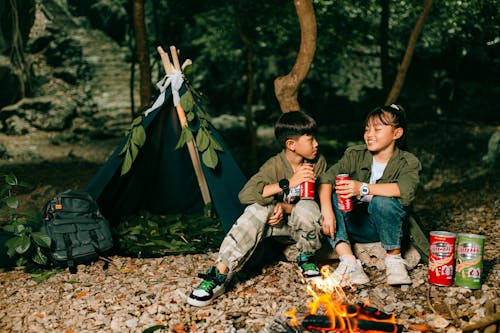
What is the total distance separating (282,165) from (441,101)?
8.29m

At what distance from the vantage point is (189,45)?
11484 mm

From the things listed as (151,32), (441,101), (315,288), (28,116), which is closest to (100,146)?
(28,116)

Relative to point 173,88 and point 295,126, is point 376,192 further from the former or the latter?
point 173,88

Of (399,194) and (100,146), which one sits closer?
(399,194)

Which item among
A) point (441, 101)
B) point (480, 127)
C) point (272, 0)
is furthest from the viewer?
point (441, 101)

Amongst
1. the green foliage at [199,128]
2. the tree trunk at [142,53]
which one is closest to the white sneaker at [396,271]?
the green foliage at [199,128]

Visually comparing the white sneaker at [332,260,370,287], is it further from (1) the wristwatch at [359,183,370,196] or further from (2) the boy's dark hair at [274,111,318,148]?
(2) the boy's dark hair at [274,111,318,148]

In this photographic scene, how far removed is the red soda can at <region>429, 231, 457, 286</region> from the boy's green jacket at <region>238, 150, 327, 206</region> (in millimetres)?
919

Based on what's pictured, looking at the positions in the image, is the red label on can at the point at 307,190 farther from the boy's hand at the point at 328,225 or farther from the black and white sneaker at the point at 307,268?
the black and white sneaker at the point at 307,268

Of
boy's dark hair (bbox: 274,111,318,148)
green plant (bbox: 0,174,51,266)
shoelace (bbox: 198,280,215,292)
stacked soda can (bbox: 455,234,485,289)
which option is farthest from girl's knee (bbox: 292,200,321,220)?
green plant (bbox: 0,174,51,266)

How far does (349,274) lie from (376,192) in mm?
596

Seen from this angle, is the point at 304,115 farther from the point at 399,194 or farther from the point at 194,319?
the point at 194,319

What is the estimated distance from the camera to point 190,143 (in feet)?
15.3

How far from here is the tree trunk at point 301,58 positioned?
460 centimetres
